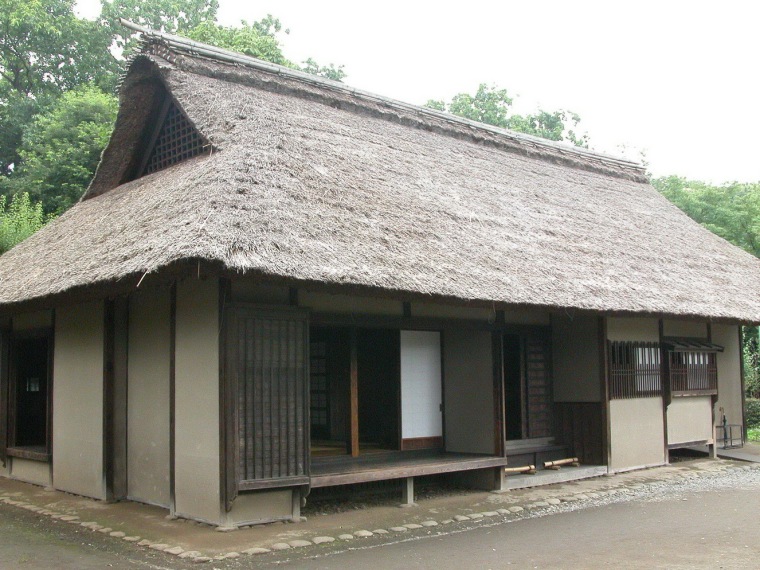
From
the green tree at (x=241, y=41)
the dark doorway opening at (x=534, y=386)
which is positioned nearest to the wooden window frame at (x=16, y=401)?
the dark doorway opening at (x=534, y=386)

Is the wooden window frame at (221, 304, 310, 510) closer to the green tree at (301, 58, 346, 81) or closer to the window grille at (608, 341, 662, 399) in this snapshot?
the window grille at (608, 341, 662, 399)

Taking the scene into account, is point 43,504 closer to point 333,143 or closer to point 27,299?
point 27,299

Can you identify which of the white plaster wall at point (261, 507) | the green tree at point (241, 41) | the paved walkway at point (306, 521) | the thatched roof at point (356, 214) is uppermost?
the green tree at point (241, 41)

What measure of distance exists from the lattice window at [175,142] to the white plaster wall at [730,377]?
10.1 metres

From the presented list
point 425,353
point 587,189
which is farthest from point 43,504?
point 587,189

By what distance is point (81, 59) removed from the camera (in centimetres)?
2714

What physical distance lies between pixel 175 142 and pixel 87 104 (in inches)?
496

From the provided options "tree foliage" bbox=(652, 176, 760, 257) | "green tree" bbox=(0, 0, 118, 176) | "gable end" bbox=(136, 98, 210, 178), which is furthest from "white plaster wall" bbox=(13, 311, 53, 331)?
"tree foliage" bbox=(652, 176, 760, 257)

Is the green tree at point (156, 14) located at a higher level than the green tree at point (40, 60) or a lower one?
higher

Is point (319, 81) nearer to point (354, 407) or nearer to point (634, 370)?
point (354, 407)

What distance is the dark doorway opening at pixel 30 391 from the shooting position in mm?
11578

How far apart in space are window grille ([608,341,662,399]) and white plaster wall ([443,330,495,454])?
230 cm

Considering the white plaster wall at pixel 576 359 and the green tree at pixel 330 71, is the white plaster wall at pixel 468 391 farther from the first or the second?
the green tree at pixel 330 71

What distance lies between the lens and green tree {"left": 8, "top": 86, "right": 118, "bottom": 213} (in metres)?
20.6
